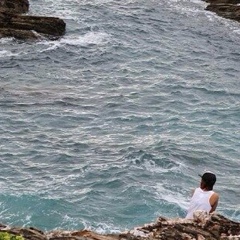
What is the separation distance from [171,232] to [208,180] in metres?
1.67

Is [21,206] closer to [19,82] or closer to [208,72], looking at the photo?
[19,82]

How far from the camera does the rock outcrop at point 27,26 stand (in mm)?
38719

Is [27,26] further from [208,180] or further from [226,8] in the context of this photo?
[208,180]

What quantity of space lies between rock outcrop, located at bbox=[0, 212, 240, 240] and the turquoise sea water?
5.40m

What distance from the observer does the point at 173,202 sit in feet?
68.4

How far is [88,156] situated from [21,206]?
15.7 feet

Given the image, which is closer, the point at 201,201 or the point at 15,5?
the point at 201,201

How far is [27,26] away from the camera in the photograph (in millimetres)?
39344

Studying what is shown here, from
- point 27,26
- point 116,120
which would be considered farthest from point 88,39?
point 116,120

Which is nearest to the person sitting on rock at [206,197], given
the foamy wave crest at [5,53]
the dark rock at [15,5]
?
the foamy wave crest at [5,53]

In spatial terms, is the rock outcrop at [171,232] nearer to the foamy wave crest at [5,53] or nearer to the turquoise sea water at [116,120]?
the turquoise sea water at [116,120]

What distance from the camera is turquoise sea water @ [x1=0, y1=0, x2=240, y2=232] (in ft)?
68.4

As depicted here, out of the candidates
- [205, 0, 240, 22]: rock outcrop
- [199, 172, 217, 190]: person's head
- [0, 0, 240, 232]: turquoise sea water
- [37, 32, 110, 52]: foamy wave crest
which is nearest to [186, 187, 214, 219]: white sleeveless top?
[199, 172, 217, 190]: person's head

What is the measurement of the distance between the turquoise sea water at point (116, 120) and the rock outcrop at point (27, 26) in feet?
2.10
